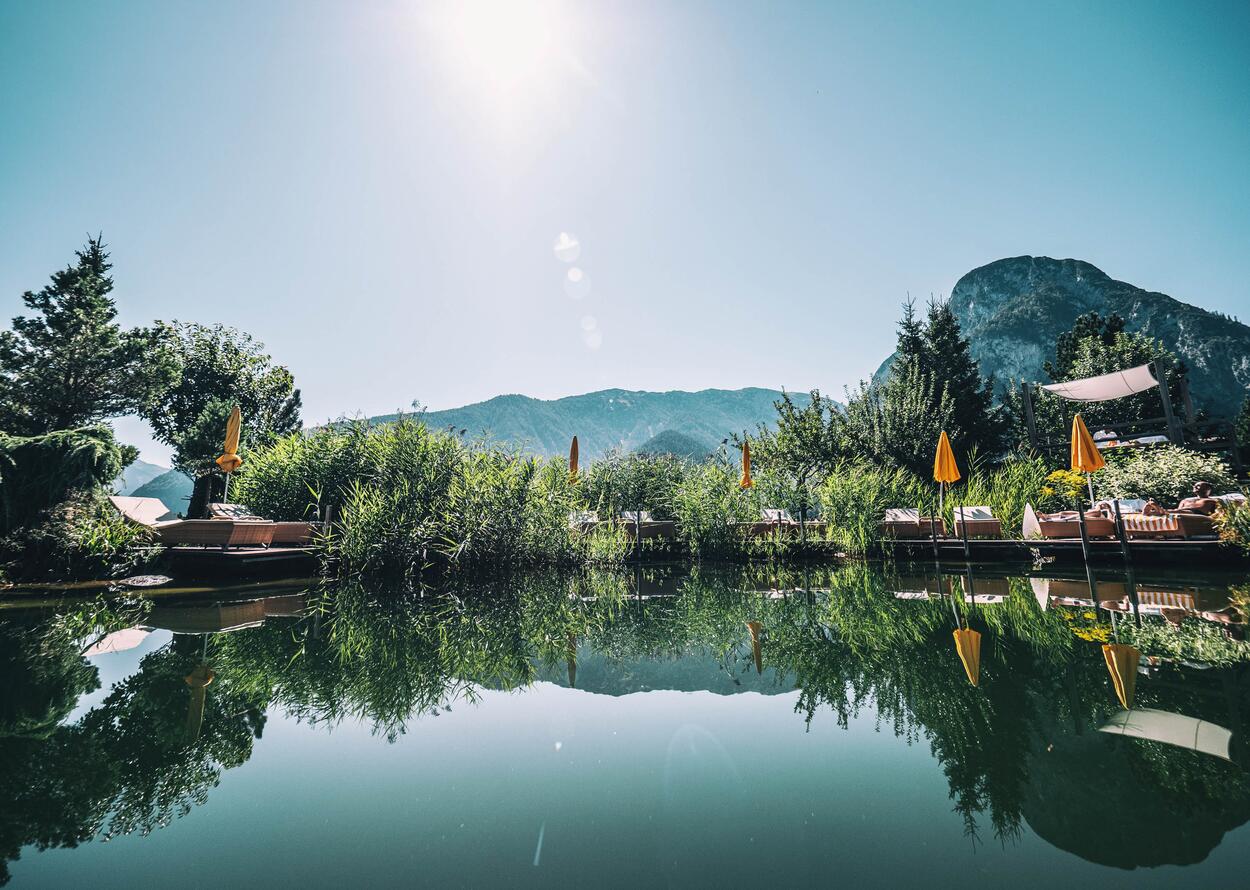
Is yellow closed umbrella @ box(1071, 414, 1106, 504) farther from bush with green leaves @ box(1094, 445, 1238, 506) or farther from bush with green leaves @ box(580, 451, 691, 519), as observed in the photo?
bush with green leaves @ box(580, 451, 691, 519)

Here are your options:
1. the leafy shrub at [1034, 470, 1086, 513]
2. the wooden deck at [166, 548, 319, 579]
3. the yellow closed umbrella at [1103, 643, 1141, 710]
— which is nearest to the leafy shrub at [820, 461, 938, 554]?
the leafy shrub at [1034, 470, 1086, 513]

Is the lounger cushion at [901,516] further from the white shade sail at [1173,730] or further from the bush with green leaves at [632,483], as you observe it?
the white shade sail at [1173,730]

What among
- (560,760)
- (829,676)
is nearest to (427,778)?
(560,760)

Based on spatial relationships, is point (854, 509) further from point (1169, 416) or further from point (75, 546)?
point (75, 546)

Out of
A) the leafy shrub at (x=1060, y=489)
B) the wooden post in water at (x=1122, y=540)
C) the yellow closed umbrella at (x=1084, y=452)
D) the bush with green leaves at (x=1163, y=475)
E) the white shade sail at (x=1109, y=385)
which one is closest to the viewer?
the wooden post in water at (x=1122, y=540)

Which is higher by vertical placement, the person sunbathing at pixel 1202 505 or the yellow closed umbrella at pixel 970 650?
the person sunbathing at pixel 1202 505

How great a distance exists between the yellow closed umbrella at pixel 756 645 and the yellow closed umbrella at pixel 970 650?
1288mm

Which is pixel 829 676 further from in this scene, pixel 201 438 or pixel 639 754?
pixel 201 438

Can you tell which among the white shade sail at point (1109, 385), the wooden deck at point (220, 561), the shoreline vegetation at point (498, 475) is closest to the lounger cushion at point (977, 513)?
the shoreline vegetation at point (498, 475)

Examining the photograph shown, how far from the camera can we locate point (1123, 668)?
3.50 meters

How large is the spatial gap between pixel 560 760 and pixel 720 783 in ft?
2.40

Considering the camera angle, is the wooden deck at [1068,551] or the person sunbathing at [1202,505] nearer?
the wooden deck at [1068,551]

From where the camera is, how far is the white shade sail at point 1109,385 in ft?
50.6

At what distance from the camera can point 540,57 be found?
351 inches
